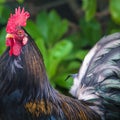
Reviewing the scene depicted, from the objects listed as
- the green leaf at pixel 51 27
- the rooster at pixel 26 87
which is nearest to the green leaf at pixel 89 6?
the green leaf at pixel 51 27

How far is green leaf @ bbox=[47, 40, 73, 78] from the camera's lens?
4020 millimetres

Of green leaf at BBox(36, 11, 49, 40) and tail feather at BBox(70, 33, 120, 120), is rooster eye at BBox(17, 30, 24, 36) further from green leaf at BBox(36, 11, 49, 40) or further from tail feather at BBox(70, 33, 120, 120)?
green leaf at BBox(36, 11, 49, 40)

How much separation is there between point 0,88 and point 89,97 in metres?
0.67

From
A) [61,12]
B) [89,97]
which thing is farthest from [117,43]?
[61,12]

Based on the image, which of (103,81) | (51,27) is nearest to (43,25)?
(51,27)

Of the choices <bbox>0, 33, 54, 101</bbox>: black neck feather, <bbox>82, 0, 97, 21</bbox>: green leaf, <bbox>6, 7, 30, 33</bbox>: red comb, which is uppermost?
<bbox>6, 7, 30, 33</bbox>: red comb

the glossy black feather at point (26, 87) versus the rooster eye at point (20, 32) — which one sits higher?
the rooster eye at point (20, 32)

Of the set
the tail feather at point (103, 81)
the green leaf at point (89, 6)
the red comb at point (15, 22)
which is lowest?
the tail feather at point (103, 81)

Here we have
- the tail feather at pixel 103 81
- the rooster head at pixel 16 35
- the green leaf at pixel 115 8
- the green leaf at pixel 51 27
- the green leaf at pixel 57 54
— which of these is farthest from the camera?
the green leaf at pixel 51 27

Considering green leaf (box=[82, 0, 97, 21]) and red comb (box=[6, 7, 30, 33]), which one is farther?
green leaf (box=[82, 0, 97, 21])

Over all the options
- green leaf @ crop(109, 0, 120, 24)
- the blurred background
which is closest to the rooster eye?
the blurred background

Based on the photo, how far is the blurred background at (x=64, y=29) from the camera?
4043 millimetres

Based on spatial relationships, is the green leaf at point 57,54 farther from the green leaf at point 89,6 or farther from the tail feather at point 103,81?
the tail feather at point 103,81

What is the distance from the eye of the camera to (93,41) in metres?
4.72
